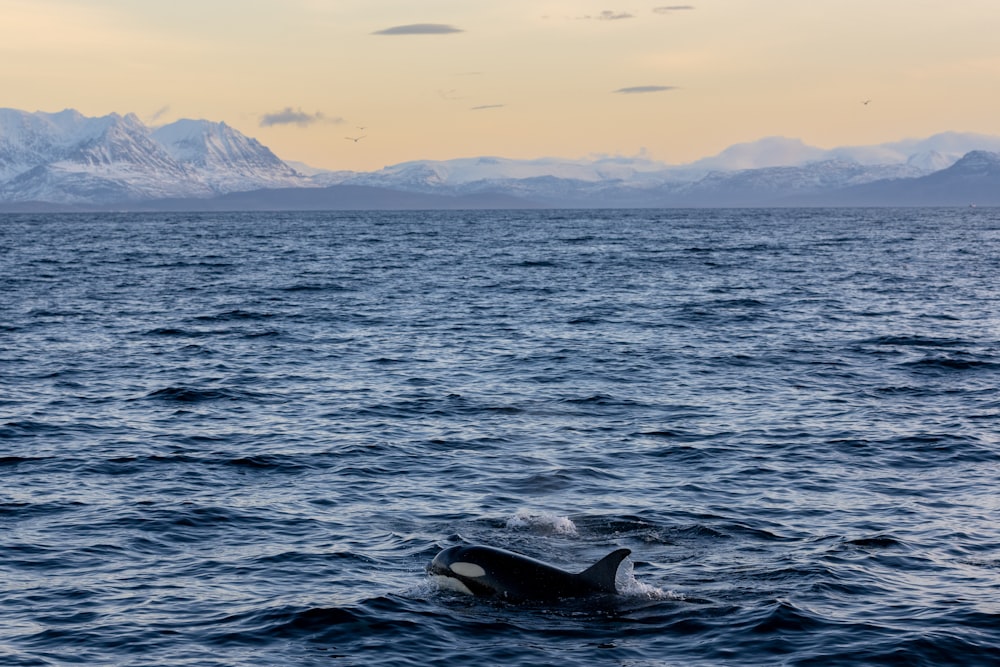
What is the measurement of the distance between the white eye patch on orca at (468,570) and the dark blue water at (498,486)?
40 centimetres

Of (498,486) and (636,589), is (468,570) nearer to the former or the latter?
(636,589)

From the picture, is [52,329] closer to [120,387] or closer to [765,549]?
[120,387]

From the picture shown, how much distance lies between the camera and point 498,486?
893 inches

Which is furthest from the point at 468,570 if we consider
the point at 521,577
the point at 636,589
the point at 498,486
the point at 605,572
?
the point at 498,486

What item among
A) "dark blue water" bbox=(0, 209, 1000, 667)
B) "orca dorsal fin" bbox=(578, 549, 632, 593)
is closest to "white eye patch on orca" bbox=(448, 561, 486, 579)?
"dark blue water" bbox=(0, 209, 1000, 667)

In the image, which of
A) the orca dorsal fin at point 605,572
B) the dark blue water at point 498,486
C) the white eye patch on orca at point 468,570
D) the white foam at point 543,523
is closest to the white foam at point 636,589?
the dark blue water at point 498,486

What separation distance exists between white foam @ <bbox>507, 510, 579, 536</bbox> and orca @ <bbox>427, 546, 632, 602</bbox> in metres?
3.12

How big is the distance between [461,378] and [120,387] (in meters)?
9.89

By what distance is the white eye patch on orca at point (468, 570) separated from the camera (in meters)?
16.4

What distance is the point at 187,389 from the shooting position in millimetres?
32781

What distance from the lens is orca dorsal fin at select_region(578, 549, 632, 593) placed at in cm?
1611

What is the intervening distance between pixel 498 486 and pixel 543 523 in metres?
2.80

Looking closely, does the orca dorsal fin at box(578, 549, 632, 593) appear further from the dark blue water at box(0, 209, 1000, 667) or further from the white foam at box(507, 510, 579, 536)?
the white foam at box(507, 510, 579, 536)

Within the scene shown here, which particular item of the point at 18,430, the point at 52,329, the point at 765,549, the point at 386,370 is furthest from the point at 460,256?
the point at 765,549
